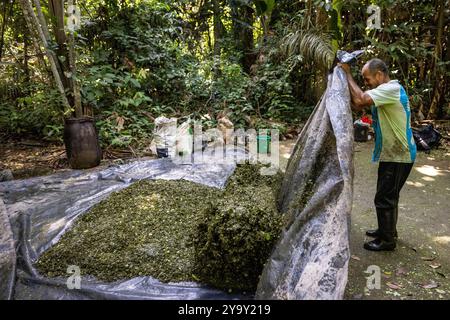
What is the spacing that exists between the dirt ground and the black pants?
18cm

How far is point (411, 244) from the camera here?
89.9 inches

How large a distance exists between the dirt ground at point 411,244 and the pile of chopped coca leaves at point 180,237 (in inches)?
A: 24.8

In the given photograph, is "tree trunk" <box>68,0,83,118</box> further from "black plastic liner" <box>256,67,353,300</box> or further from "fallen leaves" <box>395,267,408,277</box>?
"fallen leaves" <box>395,267,408,277</box>

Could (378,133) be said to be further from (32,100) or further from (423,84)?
(32,100)

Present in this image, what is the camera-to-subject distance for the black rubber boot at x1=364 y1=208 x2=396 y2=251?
214cm

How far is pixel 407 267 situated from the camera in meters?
2.03

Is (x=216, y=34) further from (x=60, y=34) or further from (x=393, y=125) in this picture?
(x=393, y=125)
